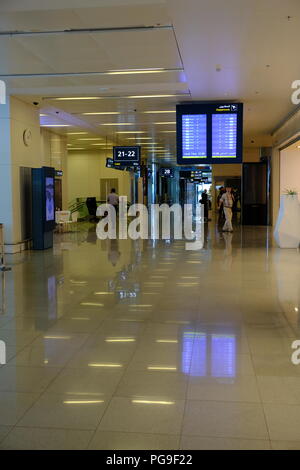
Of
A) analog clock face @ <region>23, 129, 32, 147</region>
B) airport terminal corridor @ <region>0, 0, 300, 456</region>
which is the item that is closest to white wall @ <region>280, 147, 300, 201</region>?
airport terminal corridor @ <region>0, 0, 300, 456</region>

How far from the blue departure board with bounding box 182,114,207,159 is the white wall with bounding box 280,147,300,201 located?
8839 millimetres

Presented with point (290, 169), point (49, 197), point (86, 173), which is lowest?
point (49, 197)

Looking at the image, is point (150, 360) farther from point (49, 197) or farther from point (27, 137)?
point (27, 137)

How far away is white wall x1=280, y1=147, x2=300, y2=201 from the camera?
2070 centimetres

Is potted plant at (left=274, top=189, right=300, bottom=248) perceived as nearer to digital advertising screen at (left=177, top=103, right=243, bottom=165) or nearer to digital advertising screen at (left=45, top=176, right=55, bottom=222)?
digital advertising screen at (left=177, top=103, right=243, bottom=165)

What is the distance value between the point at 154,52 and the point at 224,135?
4.45 metres

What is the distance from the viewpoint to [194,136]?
42.1 ft

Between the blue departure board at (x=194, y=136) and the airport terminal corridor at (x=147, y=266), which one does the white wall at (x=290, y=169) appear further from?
the blue departure board at (x=194, y=136)

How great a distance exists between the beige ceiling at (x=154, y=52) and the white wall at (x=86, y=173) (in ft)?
51.0

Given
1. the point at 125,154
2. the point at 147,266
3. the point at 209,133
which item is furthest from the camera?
the point at 125,154

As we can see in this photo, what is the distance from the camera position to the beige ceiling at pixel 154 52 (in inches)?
259

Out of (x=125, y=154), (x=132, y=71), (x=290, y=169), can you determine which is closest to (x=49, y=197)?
(x=132, y=71)

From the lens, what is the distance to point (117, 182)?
3077 cm

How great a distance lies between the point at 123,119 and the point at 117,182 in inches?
550
